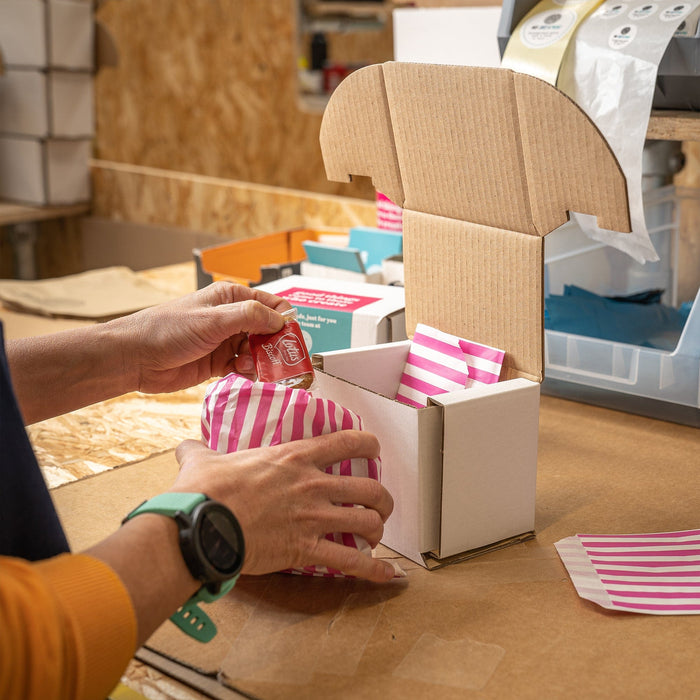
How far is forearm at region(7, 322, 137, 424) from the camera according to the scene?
2.98ft

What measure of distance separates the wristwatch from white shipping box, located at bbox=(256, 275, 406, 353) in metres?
0.47

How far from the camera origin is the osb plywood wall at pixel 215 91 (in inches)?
153

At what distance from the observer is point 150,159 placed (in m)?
4.61

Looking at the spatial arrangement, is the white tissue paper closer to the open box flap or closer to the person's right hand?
Answer: the open box flap

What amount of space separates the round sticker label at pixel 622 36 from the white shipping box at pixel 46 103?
1.82 metres

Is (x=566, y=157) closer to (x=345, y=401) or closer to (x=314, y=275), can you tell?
(x=345, y=401)

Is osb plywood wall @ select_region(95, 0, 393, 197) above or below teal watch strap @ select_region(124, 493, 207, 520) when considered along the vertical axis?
above

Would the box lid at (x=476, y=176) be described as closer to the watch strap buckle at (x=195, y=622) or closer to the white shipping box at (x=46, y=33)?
the watch strap buckle at (x=195, y=622)

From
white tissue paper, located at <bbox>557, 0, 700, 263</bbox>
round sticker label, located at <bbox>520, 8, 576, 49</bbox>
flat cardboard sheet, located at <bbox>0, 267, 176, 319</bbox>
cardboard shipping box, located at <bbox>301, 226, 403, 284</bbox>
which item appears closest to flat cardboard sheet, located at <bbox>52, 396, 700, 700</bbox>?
white tissue paper, located at <bbox>557, 0, 700, 263</bbox>

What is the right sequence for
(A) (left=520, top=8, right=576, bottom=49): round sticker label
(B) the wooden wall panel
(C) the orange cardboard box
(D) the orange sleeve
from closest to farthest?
1. (D) the orange sleeve
2. (A) (left=520, top=8, right=576, bottom=49): round sticker label
3. (C) the orange cardboard box
4. (B) the wooden wall panel

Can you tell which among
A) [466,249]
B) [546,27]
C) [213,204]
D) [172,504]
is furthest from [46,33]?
[172,504]

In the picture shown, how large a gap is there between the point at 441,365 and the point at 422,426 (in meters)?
0.18

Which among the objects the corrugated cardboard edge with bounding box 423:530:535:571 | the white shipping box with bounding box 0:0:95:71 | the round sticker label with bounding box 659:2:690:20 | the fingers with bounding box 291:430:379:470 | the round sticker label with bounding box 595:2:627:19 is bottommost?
the corrugated cardboard edge with bounding box 423:530:535:571

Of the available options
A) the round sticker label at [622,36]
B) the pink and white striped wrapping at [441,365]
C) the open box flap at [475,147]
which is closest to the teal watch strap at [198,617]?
the pink and white striped wrapping at [441,365]
